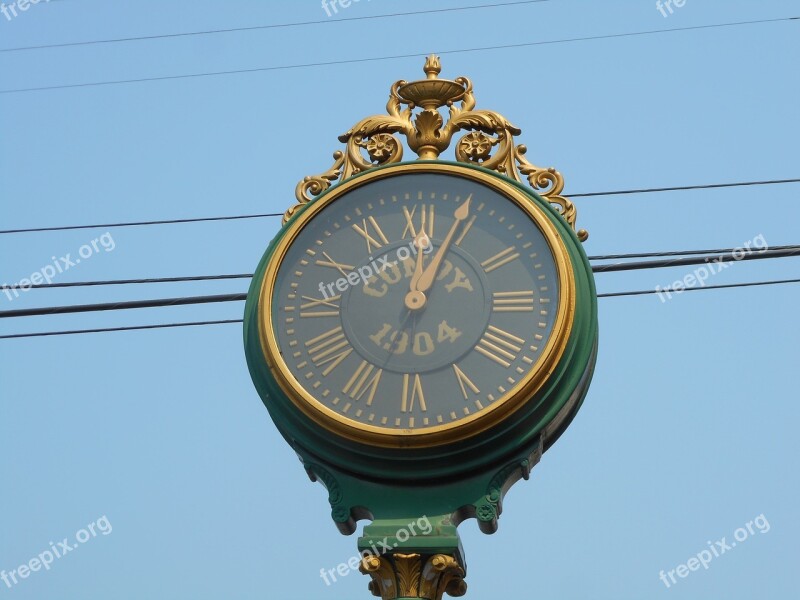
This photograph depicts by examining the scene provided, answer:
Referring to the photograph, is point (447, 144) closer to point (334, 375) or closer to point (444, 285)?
point (444, 285)

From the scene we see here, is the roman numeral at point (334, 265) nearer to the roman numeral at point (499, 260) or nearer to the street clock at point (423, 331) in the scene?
the street clock at point (423, 331)

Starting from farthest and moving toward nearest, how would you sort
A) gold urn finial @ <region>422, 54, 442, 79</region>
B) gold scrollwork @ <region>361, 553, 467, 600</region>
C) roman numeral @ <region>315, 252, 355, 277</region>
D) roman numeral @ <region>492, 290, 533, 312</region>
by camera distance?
gold urn finial @ <region>422, 54, 442, 79</region>
roman numeral @ <region>315, 252, 355, 277</region>
roman numeral @ <region>492, 290, 533, 312</region>
gold scrollwork @ <region>361, 553, 467, 600</region>

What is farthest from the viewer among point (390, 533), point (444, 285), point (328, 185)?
point (328, 185)

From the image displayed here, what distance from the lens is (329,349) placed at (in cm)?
586

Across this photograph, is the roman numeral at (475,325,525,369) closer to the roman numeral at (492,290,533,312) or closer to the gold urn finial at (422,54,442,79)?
the roman numeral at (492,290,533,312)

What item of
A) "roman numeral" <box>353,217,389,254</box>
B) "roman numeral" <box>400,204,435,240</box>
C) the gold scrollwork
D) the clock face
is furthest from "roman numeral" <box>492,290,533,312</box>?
the gold scrollwork

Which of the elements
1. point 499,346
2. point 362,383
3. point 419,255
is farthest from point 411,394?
point 419,255

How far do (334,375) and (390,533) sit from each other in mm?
638

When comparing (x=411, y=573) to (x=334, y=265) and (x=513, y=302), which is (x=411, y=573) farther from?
(x=334, y=265)

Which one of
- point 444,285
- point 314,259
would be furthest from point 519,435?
point 314,259

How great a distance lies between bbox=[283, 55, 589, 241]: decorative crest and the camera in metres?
6.30

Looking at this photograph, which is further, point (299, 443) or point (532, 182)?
point (532, 182)

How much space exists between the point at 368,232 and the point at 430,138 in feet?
1.78

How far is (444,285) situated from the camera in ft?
19.5
